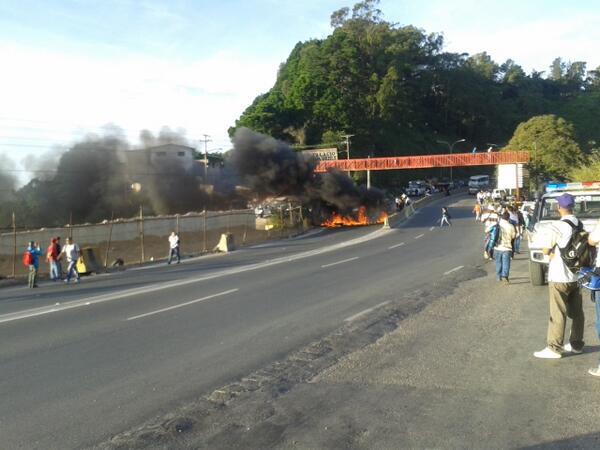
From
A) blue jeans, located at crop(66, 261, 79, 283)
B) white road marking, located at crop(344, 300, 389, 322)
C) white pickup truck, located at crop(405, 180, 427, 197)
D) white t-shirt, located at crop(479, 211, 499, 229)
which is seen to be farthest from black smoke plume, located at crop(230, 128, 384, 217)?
white road marking, located at crop(344, 300, 389, 322)

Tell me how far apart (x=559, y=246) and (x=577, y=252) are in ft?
0.61

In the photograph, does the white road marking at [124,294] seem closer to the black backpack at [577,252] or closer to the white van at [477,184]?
the black backpack at [577,252]

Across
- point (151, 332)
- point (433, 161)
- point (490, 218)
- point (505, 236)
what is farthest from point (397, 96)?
point (151, 332)

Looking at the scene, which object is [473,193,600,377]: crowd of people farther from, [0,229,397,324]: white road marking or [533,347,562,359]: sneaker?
[0,229,397,324]: white road marking

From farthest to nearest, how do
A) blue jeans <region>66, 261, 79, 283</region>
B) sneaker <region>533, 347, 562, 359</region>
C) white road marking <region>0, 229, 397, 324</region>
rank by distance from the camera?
1. blue jeans <region>66, 261, 79, 283</region>
2. white road marking <region>0, 229, 397, 324</region>
3. sneaker <region>533, 347, 562, 359</region>

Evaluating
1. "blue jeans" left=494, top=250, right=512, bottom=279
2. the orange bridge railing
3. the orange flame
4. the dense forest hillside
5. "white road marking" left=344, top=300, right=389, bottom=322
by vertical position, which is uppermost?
the dense forest hillside

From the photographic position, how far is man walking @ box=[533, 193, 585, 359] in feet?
20.6

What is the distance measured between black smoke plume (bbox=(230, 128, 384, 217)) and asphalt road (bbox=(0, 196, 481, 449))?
26.5 metres

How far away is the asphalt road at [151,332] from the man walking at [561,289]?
3150 mm

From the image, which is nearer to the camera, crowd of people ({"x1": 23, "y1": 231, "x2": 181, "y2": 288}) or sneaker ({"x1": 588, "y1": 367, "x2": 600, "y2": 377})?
sneaker ({"x1": 588, "y1": 367, "x2": 600, "y2": 377})

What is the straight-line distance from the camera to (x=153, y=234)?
3716 cm

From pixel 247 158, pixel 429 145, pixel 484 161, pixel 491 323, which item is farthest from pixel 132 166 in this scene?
pixel 429 145

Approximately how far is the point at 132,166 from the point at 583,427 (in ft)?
147

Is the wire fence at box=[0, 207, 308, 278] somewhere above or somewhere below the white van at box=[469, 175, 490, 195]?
below
